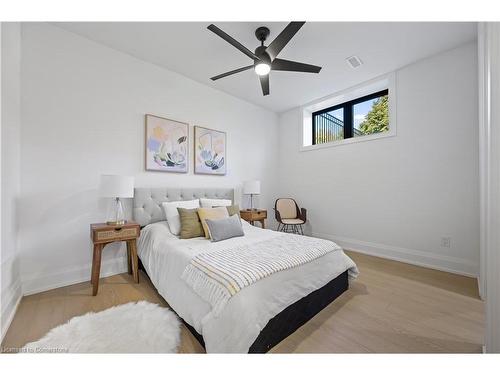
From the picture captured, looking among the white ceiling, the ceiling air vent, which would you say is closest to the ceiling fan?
the white ceiling

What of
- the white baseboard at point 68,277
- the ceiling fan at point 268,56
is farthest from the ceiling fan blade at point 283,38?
the white baseboard at point 68,277

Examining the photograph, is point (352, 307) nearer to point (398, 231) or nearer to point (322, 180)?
point (398, 231)

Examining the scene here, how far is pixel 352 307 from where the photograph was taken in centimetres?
183

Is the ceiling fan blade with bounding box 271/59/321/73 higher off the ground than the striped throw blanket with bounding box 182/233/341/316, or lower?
higher

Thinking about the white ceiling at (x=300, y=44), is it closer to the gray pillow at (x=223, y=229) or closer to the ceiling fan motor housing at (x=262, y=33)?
the ceiling fan motor housing at (x=262, y=33)

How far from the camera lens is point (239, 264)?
149cm

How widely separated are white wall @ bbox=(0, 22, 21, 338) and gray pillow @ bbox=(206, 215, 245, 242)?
5.30 feet

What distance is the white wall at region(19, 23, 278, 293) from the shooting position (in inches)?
81.1

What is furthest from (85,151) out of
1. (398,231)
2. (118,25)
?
(398,231)

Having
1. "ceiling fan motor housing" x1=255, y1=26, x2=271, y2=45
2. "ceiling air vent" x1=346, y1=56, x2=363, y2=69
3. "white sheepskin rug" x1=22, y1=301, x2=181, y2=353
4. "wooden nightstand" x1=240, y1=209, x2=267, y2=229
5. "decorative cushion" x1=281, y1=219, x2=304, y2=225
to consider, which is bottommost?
"white sheepskin rug" x1=22, y1=301, x2=181, y2=353

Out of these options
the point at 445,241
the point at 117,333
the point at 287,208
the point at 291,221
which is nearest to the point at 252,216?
the point at 291,221

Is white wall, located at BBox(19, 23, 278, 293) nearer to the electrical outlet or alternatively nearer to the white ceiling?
the white ceiling

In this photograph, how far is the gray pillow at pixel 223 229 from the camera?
217cm

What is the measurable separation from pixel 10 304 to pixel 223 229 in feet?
5.98
